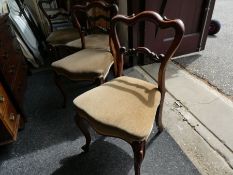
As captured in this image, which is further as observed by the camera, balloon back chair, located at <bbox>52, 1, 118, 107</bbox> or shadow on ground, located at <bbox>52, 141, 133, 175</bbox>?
balloon back chair, located at <bbox>52, 1, 118, 107</bbox>

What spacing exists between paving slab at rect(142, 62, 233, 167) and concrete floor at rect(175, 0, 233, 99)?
0.11 m

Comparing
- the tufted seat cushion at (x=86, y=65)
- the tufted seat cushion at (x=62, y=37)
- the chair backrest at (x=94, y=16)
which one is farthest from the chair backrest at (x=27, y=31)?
the tufted seat cushion at (x=86, y=65)

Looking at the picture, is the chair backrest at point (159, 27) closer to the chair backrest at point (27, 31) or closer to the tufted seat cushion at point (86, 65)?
the tufted seat cushion at point (86, 65)

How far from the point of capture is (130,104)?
1091 mm

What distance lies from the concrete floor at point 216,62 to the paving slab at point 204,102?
11 cm

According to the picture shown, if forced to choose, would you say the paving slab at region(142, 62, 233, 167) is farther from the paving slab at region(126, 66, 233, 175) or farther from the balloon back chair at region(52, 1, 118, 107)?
the balloon back chair at region(52, 1, 118, 107)

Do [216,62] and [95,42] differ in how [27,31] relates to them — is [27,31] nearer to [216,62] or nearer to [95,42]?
[95,42]

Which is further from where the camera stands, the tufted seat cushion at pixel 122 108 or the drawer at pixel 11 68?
the drawer at pixel 11 68

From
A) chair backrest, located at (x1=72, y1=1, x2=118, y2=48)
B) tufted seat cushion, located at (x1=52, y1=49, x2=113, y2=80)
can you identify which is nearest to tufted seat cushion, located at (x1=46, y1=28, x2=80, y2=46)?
chair backrest, located at (x1=72, y1=1, x2=118, y2=48)

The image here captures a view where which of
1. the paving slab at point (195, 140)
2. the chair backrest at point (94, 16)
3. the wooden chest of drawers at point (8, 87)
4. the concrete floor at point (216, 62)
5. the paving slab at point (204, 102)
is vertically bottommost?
the paving slab at point (195, 140)

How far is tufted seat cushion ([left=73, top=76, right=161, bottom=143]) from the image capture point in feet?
3.22

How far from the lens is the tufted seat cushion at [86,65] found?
1.48 m

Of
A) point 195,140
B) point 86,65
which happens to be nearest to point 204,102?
point 195,140

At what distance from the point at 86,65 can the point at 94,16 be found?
0.65 meters
